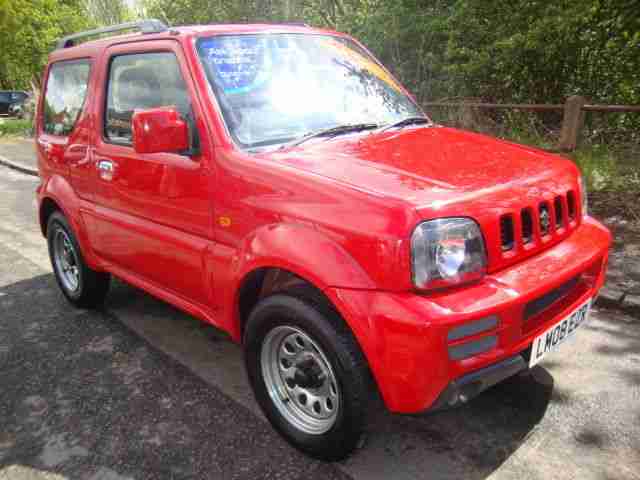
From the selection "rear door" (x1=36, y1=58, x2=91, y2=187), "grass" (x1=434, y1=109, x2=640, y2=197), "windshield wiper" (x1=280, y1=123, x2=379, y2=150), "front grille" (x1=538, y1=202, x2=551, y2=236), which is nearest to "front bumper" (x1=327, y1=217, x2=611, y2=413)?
"front grille" (x1=538, y1=202, x2=551, y2=236)

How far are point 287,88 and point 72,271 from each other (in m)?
2.56

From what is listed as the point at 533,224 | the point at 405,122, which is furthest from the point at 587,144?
the point at 533,224

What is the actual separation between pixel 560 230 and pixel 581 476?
3.43ft

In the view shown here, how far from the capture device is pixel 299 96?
2.89 meters

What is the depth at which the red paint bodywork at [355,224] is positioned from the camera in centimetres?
202

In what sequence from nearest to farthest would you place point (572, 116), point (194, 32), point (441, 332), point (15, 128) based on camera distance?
point (441, 332) → point (194, 32) → point (572, 116) → point (15, 128)

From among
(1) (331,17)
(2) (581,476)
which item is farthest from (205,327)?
(1) (331,17)

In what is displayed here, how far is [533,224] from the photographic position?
233 cm

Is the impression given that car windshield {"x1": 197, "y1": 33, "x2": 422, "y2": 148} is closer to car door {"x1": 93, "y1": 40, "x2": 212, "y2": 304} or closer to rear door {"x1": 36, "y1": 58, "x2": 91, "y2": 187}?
car door {"x1": 93, "y1": 40, "x2": 212, "y2": 304}

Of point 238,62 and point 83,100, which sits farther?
point 83,100

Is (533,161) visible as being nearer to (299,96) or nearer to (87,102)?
(299,96)

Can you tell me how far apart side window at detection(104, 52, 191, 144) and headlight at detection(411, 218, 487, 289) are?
4.88 feet

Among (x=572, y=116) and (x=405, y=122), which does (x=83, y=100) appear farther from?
(x=572, y=116)

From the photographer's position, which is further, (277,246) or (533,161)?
(533,161)
